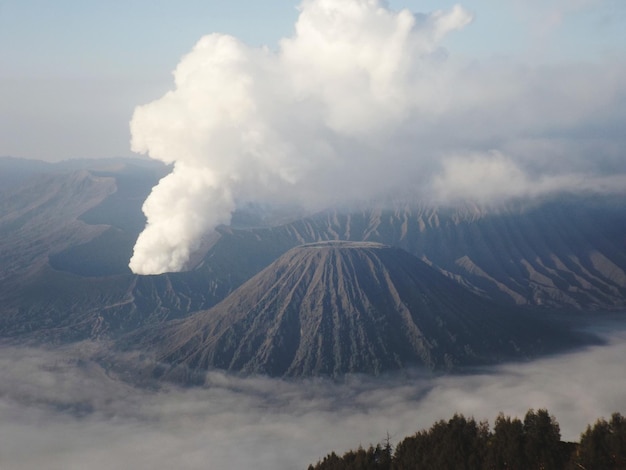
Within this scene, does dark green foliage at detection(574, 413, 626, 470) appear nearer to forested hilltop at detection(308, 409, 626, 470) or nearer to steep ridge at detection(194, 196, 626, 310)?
forested hilltop at detection(308, 409, 626, 470)

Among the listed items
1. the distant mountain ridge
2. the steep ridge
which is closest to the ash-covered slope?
the distant mountain ridge

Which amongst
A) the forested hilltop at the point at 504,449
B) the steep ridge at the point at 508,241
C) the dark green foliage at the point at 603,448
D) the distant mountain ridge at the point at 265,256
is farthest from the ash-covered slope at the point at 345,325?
the dark green foliage at the point at 603,448

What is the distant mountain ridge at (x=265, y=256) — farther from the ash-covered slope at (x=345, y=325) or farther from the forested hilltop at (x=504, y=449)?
the forested hilltop at (x=504, y=449)

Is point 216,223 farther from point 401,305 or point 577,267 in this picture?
point 577,267

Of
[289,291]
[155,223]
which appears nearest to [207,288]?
[155,223]

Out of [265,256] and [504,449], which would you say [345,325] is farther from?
[265,256]

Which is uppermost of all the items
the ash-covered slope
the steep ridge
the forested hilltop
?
the steep ridge

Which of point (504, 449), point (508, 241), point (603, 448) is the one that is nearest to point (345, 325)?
point (504, 449)
